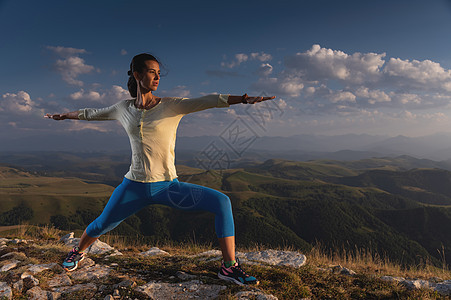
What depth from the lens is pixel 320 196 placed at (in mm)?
158500

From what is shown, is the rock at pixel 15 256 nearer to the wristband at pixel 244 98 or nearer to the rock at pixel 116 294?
the rock at pixel 116 294

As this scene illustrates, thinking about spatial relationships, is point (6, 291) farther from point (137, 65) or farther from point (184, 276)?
point (137, 65)

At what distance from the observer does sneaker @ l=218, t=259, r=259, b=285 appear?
3641 millimetres

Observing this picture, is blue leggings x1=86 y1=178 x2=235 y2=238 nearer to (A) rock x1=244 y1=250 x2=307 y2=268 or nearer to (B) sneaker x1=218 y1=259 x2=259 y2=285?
(B) sneaker x1=218 y1=259 x2=259 y2=285

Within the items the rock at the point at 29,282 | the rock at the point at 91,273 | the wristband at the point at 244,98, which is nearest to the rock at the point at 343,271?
the wristband at the point at 244,98

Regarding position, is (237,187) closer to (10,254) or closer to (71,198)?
(71,198)

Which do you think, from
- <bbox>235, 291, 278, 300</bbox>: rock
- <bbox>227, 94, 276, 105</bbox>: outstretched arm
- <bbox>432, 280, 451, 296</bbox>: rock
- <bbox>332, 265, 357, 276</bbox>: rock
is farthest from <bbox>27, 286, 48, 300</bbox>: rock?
<bbox>432, 280, 451, 296</bbox>: rock

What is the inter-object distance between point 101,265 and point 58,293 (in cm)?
114

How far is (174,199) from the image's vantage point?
3.76m

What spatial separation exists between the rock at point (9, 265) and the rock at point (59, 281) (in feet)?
3.10

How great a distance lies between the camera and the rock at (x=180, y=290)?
3325mm

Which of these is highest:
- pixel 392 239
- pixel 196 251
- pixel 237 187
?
pixel 196 251

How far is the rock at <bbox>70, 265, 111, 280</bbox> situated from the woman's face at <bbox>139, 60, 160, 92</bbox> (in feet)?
10.3

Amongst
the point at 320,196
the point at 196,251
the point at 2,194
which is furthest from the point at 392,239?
the point at 2,194
